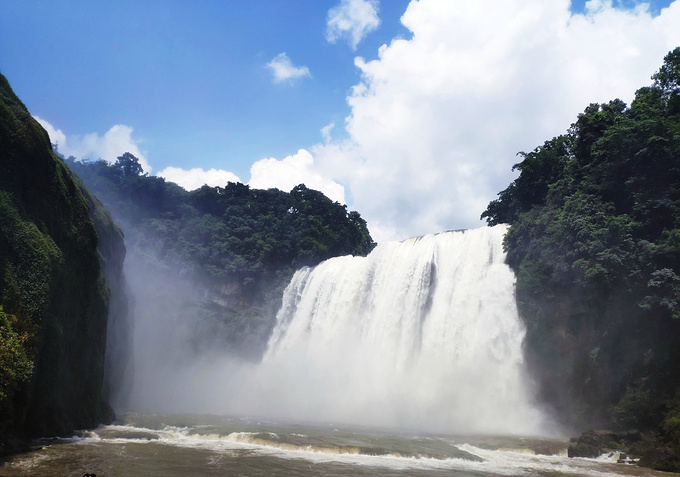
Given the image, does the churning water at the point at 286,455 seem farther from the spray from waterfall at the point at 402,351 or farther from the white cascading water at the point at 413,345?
the spray from waterfall at the point at 402,351

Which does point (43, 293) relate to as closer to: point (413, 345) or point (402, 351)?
point (402, 351)

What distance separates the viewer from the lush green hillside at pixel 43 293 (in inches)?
506

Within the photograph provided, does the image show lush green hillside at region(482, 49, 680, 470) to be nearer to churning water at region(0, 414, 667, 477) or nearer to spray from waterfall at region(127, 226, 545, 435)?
spray from waterfall at region(127, 226, 545, 435)

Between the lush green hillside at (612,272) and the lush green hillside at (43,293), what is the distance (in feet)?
67.5

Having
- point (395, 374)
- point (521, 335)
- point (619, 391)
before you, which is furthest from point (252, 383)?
point (619, 391)

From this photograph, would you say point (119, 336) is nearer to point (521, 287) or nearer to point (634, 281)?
point (521, 287)

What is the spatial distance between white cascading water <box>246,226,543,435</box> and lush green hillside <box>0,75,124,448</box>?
49.2 ft

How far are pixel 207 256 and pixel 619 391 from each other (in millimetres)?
40767

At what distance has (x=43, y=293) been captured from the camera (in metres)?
14.1

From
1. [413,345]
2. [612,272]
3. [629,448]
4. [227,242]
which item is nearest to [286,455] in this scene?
[629,448]

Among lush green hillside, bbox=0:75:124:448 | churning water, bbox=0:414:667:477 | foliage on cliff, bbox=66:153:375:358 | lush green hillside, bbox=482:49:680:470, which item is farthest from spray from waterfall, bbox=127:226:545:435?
lush green hillside, bbox=0:75:124:448

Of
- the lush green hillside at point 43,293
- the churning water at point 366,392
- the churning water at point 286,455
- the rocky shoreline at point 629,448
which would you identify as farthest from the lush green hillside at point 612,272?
the lush green hillside at point 43,293

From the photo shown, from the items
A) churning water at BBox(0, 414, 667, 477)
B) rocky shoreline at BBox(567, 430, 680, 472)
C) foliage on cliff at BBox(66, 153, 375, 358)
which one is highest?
foliage on cliff at BBox(66, 153, 375, 358)

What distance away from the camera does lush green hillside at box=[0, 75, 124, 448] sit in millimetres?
12859
